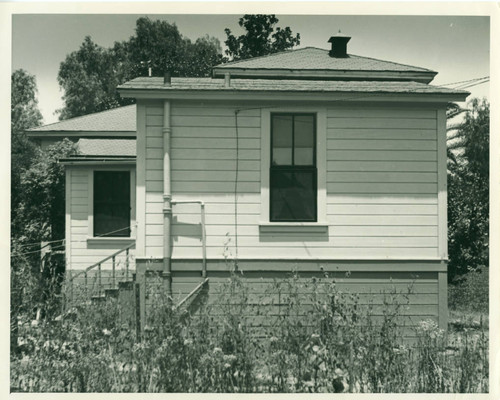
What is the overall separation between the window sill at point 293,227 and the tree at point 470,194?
230 centimetres

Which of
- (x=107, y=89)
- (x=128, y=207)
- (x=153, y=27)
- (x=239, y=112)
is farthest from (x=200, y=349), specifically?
(x=107, y=89)

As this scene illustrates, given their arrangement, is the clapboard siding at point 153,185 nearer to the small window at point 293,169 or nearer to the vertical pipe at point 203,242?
the vertical pipe at point 203,242

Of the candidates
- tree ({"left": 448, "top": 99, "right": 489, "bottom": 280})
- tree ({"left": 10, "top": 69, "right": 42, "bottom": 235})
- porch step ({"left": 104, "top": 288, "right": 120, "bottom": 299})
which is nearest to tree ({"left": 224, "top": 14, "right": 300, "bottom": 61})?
tree ({"left": 448, "top": 99, "right": 489, "bottom": 280})

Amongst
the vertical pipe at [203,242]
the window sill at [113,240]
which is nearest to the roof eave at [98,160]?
the window sill at [113,240]

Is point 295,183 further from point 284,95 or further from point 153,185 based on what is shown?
point 153,185

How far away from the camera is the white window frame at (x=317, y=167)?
9.21 metres

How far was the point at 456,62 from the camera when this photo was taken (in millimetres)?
Answer: 8195

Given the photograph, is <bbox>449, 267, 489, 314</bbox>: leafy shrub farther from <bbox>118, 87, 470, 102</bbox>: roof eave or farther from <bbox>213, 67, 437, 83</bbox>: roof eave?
<bbox>213, 67, 437, 83</bbox>: roof eave

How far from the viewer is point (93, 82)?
67.9 ft

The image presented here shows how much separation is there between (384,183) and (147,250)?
366 cm

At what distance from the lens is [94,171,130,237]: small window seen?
12578 millimetres

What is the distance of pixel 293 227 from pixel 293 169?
873mm

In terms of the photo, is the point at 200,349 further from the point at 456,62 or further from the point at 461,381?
the point at 456,62

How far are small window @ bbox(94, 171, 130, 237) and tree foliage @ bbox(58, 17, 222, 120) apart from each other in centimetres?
230
